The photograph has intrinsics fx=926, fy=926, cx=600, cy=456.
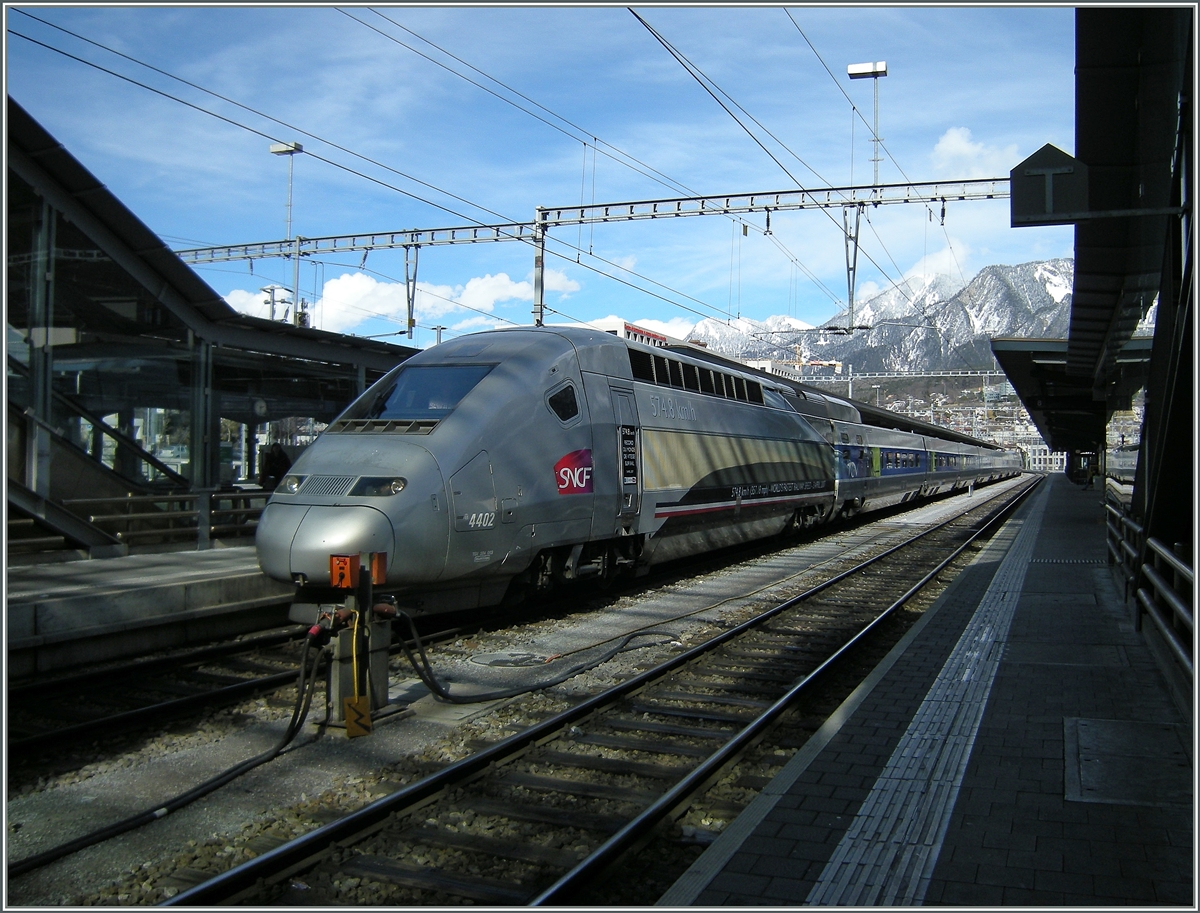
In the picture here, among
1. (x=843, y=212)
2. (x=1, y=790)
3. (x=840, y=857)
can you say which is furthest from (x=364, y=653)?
(x=843, y=212)

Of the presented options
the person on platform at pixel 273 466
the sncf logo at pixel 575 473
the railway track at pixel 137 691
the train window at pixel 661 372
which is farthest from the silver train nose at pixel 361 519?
the person on platform at pixel 273 466

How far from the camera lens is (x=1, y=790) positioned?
14.6ft

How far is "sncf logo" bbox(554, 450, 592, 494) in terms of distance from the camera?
9.91 m

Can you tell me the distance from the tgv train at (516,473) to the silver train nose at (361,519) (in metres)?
0.01

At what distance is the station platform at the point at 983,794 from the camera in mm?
3965

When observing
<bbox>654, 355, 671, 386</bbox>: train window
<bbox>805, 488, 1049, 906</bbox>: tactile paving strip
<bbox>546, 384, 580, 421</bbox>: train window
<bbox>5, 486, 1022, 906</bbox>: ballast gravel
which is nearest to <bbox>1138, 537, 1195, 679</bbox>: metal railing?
<bbox>805, 488, 1049, 906</bbox>: tactile paving strip

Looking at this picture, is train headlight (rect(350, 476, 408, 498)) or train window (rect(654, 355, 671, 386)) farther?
train window (rect(654, 355, 671, 386))

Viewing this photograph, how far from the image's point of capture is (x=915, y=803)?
4895 millimetres

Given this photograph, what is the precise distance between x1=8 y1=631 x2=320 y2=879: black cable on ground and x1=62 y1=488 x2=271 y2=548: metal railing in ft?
20.0

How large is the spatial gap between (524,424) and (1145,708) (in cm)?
586

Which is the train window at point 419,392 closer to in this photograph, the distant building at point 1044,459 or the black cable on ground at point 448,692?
the black cable on ground at point 448,692

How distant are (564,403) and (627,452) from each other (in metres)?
1.54

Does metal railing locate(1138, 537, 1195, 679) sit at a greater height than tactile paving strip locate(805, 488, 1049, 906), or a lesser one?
greater

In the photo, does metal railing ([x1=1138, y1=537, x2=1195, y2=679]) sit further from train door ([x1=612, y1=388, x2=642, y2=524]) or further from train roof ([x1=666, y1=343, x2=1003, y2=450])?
train roof ([x1=666, y1=343, x2=1003, y2=450])
